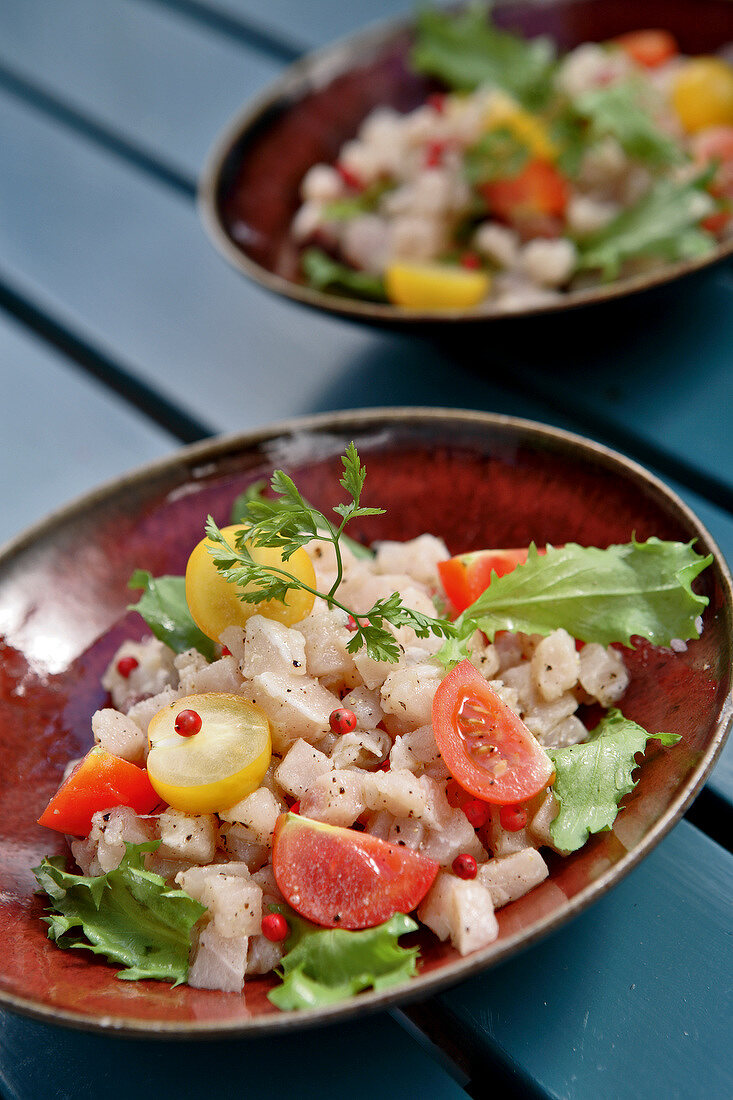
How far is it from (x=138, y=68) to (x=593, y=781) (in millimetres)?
3901

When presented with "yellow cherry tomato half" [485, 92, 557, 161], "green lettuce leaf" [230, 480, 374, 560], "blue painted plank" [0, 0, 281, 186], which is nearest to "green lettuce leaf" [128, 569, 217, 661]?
"green lettuce leaf" [230, 480, 374, 560]

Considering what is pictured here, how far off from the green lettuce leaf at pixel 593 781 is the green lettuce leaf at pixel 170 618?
643 millimetres

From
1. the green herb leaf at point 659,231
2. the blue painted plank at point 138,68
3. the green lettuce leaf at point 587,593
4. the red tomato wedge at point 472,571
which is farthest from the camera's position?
the blue painted plank at point 138,68

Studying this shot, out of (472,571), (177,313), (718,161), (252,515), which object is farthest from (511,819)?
(177,313)

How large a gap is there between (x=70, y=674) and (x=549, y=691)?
2.85ft

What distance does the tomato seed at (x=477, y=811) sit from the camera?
1.50m

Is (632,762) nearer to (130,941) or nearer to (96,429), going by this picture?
(130,941)

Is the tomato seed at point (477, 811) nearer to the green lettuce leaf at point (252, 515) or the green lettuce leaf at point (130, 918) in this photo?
the green lettuce leaf at point (130, 918)

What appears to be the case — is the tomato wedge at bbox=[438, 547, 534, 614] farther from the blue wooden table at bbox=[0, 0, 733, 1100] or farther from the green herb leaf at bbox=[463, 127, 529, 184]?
the green herb leaf at bbox=[463, 127, 529, 184]


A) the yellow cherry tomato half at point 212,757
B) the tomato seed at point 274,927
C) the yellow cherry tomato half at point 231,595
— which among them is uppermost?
the yellow cherry tomato half at point 231,595

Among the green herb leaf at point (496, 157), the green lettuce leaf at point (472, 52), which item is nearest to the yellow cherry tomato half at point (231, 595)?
the green herb leaf at point (496, 157)

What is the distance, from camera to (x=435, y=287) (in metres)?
2.71

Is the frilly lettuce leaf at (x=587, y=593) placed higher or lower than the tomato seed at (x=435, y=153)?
lower

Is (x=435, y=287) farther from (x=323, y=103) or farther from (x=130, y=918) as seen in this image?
(x=130, y=918)
